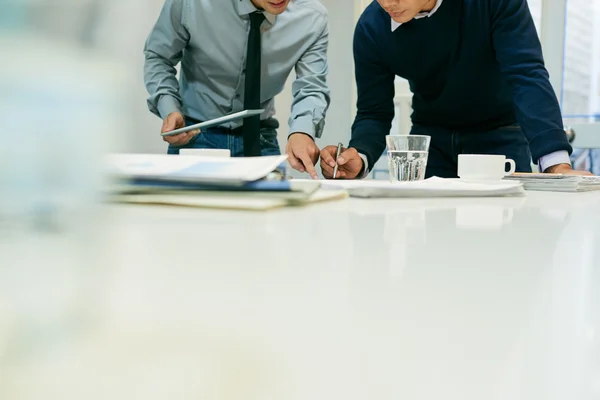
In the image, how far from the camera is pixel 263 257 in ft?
0.97

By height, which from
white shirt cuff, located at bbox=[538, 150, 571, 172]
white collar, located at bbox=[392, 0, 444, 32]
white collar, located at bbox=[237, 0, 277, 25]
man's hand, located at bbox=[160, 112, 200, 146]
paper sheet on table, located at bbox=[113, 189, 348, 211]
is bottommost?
paper sheet on table, located at bbox=[113, 189, 348, 211]

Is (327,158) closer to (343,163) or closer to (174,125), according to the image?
(343,163)

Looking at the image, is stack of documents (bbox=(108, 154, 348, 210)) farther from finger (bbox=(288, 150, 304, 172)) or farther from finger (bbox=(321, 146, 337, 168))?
finger (bbox=(288, 150, 304, 172))

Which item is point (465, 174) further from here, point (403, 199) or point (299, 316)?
point (299, 316)

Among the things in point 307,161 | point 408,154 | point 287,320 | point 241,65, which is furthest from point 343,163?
point 287,320

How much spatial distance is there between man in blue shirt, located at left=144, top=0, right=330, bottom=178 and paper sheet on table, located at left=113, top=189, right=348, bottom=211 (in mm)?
1294

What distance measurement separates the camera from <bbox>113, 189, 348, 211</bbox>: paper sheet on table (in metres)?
0.47

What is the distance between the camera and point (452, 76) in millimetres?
1731

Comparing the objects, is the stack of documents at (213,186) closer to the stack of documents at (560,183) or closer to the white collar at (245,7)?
the stack of documents at (560,183)

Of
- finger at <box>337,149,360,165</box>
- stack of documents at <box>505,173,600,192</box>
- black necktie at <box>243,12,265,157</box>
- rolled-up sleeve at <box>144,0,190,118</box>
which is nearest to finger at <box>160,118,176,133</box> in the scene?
rolled-up sleeve at <box>144,0,190,118</box>

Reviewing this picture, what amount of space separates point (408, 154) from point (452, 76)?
2.57 feet

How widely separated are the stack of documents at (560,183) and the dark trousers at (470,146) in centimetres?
70

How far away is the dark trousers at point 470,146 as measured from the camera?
178 centimetres

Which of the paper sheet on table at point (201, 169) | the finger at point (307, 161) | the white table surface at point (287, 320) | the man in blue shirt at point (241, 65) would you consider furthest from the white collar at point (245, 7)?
the white table surface at point (287, 320)
